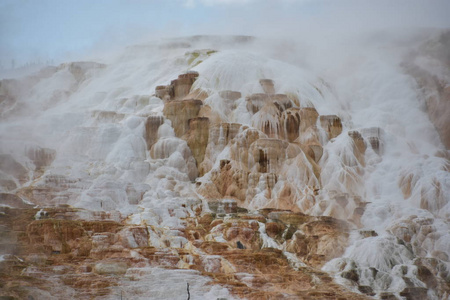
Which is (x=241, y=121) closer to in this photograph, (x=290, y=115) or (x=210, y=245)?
(x=290, y=115)

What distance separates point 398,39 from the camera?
1581 inches

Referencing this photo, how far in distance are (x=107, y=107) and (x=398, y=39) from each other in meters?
20.7

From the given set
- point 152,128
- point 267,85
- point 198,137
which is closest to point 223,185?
point 198,137

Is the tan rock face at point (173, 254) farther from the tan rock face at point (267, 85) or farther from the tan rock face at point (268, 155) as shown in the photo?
the tan rock face at point (267, 85)

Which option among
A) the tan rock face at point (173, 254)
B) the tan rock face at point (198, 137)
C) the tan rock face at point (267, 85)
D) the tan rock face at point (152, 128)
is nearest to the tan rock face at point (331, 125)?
the tan rock face at point (267, 85)

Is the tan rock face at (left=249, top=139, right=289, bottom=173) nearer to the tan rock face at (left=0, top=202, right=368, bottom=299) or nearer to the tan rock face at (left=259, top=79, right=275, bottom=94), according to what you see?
the tan rock face at (left=0, top=202, right=368, bottom=299)

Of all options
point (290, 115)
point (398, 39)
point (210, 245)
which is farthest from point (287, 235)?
point (398, 39)

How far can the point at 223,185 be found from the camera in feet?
82.4

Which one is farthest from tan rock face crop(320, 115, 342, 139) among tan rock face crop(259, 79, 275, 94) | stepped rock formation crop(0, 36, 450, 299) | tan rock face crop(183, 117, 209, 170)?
tan rock face crop(183, 117, 209, 170)

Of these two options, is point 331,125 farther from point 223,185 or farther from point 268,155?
point 223,185

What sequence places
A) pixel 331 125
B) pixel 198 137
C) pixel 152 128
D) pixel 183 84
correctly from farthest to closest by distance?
1. pixel 183 84
2. pixel 152 128
3. pixel 331 125
4. pixel 198 137

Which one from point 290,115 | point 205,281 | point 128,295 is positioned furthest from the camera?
point 290,115

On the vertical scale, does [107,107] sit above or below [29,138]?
above

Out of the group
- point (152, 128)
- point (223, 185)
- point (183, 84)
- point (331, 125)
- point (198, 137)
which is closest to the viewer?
point (223, 185)
